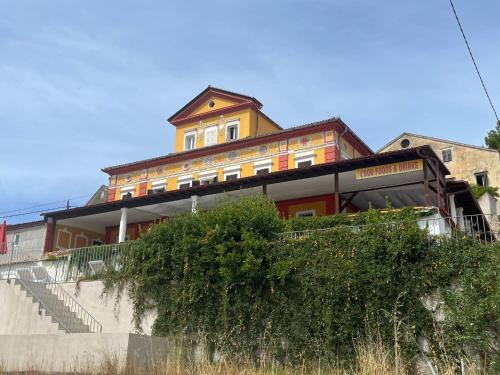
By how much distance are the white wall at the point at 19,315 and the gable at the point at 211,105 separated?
1766 cm

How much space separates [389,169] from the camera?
20.5m

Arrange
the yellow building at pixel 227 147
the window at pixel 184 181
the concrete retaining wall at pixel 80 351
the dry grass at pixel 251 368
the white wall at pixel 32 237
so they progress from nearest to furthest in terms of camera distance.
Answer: the dry grass at pixel 251 368 → the concrete retaining wall at pixel 80 351 → the yellow building at pixel 227 147 → the window at pixel 184 181 → the white wall at pixel 32 237

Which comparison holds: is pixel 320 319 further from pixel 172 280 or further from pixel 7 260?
pixel 7 260

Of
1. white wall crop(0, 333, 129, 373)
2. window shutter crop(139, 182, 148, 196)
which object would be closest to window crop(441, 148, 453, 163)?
window shutter crop(139, 182, 148, 196)

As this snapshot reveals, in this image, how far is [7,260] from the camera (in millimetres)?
22969

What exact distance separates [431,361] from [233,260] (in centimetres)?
554

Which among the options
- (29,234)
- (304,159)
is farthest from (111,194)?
(304,159)

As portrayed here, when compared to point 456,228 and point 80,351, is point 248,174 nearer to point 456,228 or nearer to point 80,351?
point 456,228

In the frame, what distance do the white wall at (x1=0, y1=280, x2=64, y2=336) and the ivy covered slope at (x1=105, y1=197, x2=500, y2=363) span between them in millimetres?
2876

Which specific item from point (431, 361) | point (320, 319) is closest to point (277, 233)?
point (320, 319)

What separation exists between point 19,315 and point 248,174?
48.7 ft

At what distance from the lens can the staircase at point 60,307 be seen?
17.7m

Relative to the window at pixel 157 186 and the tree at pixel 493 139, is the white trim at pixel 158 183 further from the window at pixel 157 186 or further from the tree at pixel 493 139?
the tree at pixel 493 139

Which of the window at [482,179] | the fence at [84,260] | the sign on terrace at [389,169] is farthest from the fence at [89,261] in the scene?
the window at [482,179]
